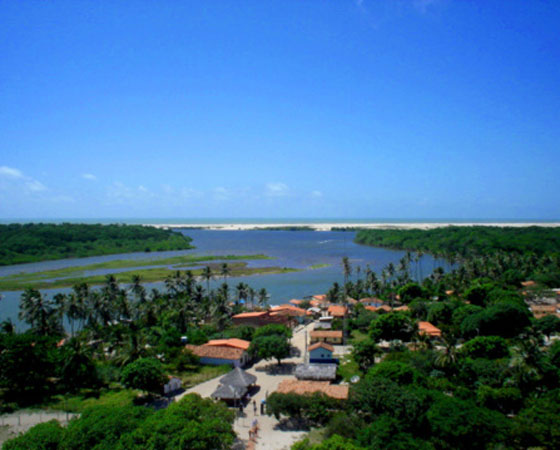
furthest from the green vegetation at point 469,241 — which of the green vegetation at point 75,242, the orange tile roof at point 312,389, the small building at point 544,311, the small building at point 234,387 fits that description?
the small building at point 234,387

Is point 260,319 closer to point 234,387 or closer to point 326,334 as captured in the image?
point 326,334

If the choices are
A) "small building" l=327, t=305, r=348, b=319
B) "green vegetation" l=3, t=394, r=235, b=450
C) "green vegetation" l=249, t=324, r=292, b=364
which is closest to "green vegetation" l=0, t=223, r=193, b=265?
"small building" l=327, t=305, r=348, b=319

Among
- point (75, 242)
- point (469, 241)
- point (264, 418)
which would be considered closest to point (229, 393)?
point (264, 418)

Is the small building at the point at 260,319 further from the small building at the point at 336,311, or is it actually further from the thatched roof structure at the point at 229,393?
the thatched roof structure at the point at 229,393

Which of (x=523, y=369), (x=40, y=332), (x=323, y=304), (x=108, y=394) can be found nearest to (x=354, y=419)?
(x=523, y=369)

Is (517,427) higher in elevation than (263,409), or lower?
higher

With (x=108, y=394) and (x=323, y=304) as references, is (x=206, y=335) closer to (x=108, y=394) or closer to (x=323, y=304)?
(x=108, y=394)
